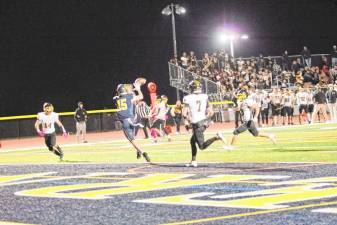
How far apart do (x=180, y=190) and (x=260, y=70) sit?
32.5m

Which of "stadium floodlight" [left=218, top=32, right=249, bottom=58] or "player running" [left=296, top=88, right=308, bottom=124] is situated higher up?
"stadium floodlight" [left=218, top=32, right=249, bottom=58]

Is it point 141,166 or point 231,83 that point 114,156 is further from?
point 231,83

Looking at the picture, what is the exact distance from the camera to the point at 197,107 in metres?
15.1

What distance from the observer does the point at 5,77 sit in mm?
41375

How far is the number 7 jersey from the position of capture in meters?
15.1

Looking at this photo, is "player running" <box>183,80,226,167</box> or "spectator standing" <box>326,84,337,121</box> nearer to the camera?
"player running" <box>183,80,226,167</box>

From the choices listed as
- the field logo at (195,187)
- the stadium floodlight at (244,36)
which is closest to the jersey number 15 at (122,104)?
the field logo at (195,187)

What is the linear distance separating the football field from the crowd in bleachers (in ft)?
77.1

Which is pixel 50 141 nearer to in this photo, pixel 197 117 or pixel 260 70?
pixel 197 117

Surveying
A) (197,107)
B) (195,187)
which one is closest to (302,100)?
(197,107)

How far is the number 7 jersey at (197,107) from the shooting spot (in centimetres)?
1508

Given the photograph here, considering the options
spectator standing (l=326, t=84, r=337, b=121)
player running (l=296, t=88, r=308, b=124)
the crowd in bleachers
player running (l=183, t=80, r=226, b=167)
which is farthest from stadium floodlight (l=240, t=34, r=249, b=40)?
player running (l=183, t=80, r=226, b=167)

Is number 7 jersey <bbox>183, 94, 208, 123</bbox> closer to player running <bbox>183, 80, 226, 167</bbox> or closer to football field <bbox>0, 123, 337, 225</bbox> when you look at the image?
player running <bbox>183, 80, 226, 167</bbox>

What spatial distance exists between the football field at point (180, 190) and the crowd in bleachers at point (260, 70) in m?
23.5
